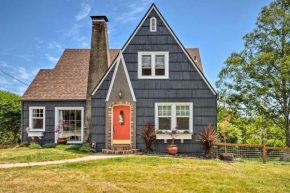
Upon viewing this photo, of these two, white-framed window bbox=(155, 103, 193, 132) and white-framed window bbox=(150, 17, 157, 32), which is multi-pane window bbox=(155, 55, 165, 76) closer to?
white-framed window bbox=(150, 17, 157, 32)

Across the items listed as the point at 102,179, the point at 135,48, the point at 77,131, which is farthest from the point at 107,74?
the point at 102,179

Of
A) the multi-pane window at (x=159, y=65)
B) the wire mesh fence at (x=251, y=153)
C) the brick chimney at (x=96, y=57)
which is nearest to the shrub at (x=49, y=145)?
the brick chimney at (x=96, y=57)

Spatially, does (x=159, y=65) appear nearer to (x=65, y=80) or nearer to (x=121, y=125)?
(x=121, y=125)

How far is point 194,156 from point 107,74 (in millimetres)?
5832

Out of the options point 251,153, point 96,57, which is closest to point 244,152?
point 251,153

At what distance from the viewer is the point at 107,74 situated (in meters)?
13.3

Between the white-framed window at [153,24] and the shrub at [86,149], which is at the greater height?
the white-framed window at [153,24]

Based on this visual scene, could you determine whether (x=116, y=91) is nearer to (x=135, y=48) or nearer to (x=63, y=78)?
(x=135, y=48)

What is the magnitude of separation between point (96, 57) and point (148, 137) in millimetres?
5188

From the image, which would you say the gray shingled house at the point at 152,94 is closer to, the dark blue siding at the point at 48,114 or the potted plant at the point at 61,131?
the potted plant at the point at 61,131

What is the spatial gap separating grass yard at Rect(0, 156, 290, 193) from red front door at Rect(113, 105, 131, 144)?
9.32 ft

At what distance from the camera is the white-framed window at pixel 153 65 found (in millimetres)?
13375

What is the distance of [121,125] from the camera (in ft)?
43.3

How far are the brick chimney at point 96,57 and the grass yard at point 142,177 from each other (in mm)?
4517
